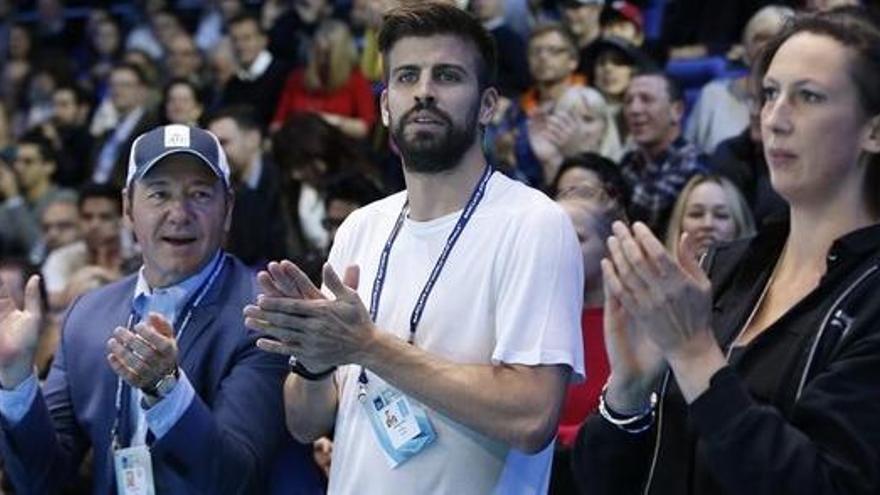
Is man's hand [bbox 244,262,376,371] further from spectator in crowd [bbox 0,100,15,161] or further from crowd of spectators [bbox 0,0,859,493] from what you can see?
spectator in crowd [bbox 0,100,15,161]

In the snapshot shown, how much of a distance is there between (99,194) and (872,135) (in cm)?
Result: 558

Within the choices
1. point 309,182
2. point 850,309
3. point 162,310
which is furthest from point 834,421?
point 309,182

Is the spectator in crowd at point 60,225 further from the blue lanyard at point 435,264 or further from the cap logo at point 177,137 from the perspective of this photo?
the blue lanyard at point 435,264

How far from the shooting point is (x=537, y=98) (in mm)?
7824

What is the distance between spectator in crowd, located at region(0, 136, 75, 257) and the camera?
29.2ft

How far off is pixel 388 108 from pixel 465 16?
0.79 ft

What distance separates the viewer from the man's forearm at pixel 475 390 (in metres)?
2.92

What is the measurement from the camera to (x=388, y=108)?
10.7 ft

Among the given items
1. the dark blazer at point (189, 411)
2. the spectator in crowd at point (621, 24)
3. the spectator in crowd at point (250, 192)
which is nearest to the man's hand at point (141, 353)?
the dark blazer at point (189, 411)

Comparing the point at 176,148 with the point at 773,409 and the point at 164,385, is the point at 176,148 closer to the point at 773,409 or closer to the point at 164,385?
the point at 164,385

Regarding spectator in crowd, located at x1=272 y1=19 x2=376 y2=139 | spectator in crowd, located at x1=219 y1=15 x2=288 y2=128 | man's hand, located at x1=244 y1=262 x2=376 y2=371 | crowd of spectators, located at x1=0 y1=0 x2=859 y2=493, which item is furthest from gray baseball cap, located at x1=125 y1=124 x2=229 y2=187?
spectator in crowd, located at x1=219 y1=15 x2=288 y2=128

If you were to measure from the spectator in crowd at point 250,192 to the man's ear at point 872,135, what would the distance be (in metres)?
4.23

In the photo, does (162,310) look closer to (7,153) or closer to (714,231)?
(714,231)

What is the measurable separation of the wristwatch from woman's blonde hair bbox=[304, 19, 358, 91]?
220 inches
